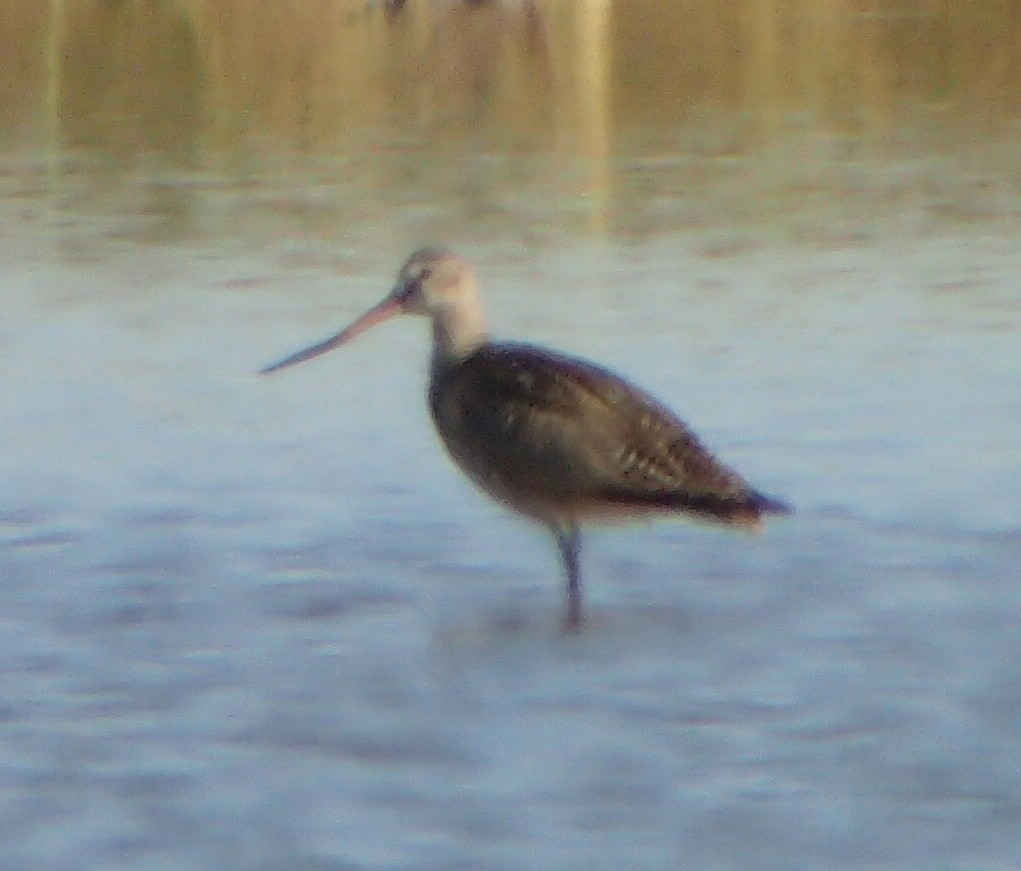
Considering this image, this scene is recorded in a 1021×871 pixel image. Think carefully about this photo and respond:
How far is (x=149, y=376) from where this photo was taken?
9.07 meters

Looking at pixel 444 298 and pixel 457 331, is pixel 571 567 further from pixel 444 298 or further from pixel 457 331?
pixel 444 298

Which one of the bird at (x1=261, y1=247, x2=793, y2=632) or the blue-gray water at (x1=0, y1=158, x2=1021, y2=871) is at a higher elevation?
the bird at (x1=261, y1=247, x2=793, y2=632)

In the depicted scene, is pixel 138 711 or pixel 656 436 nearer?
pixel 138 711

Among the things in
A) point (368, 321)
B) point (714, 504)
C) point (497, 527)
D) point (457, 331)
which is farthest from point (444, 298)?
point (714, 504)

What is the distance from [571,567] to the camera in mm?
6211

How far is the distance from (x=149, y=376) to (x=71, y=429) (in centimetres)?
87

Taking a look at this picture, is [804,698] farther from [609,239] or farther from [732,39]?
[732,39]

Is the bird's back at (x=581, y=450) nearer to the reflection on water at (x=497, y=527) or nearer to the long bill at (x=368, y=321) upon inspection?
the reflection on water at (x=497, y=527)

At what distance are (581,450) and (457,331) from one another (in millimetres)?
706

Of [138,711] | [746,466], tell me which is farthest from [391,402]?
[138,711]

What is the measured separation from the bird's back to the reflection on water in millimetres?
242

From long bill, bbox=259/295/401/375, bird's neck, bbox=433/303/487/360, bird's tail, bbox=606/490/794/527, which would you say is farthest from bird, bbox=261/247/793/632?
long bill, bbox=259/295/401/375

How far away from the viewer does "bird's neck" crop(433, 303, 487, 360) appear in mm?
6781

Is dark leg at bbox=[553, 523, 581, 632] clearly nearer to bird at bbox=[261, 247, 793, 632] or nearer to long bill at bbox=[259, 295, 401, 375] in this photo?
bird at bbox=[261, 247, 793, 632]
